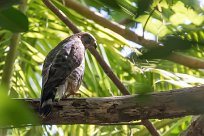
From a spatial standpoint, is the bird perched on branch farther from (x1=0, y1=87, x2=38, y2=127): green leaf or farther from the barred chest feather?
(x1=0, y1=87, x2=38, y2=127): green leaf

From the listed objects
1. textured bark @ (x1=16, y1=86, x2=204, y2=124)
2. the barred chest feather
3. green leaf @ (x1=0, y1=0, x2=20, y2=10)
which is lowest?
green leaf @ (x1=0, y1=0, x2=20, y2=10)

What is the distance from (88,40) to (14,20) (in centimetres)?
249

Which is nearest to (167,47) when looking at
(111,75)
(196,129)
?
(196,129)

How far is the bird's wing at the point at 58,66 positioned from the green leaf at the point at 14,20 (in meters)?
1.66

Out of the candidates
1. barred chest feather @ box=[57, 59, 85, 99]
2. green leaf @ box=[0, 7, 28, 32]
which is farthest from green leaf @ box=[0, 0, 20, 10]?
barred chest feather @ box=[57, 59, 85, 99]

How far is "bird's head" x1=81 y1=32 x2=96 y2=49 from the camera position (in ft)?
9.10

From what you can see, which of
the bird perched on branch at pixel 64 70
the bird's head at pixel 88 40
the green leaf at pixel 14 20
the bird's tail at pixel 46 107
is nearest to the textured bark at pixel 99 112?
the bird's tail at pixel 46 107

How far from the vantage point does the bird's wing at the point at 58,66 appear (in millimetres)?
2219

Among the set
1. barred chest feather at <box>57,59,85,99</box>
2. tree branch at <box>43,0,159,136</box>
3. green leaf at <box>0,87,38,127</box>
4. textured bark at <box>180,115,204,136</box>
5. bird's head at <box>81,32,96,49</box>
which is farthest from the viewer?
bird's head at <box>81,32,96,49</box>

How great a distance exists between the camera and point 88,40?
287 cm

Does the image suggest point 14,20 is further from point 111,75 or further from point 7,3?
point 111,75

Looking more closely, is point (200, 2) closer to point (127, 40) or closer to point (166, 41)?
point (166, 41)

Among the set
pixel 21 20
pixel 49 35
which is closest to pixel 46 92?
pixel 49 35

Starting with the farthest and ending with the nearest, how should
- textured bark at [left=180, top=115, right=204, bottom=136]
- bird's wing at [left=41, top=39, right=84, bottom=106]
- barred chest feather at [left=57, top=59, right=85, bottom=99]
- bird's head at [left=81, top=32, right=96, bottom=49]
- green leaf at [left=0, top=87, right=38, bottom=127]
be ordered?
1. bird's head at [left=81, top=32, right=96, bottom=49]
2. barred chest feather at [left=57, top=59, right=85, bottom=99]
3. bird's wing at [left=41, top=39, right=84, bottom=106]
4. textured bark at [left=180, top=115, right=204, bottom=136]
5. green leaf at [left=0, top=87, right=38, bottom=127]
